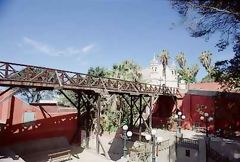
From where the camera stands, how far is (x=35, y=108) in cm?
2284

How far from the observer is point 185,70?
4716 cm

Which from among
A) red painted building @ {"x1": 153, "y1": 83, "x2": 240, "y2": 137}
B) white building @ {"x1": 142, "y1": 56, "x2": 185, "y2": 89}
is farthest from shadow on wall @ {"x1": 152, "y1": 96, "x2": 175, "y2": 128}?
white building @ {"x1": 142, "y1": 56, "x2": 185, "y2": 89}

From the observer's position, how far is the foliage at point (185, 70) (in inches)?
1842

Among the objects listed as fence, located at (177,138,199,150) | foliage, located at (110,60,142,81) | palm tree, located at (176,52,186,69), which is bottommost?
fence, located at (177,138,199,150)

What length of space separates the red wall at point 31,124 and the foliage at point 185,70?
2799 cm

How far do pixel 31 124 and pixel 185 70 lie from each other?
3249cm

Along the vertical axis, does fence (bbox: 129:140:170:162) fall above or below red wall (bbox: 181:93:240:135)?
below

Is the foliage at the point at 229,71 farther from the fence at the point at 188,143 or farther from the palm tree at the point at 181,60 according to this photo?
the palm tree at the point at 181,60

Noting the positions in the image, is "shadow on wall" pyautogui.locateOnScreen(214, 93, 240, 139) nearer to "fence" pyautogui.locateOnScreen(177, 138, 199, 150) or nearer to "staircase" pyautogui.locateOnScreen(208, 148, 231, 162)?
"fence" pyautogui.locateOnScreen(177, 138, 199, 150)

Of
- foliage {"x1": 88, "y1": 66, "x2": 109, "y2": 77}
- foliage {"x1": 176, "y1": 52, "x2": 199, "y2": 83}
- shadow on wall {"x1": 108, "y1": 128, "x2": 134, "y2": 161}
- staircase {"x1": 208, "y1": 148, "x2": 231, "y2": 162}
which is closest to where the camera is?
staircase {"x1": 208, "y1": 148, "x2": 231, "y2": 162}

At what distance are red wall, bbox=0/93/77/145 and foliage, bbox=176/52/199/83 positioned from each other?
28.0 m

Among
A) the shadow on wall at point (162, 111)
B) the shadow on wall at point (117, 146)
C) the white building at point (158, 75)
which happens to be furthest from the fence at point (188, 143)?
the white building at point (158, 75)

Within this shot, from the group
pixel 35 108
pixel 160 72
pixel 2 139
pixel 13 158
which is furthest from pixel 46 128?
pixel 160 72

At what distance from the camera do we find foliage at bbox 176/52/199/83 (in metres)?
46.8
